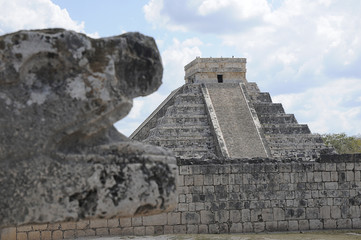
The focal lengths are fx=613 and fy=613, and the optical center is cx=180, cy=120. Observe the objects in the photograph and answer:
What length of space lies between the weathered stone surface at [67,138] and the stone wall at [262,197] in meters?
10.7

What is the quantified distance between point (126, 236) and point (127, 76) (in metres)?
10.6

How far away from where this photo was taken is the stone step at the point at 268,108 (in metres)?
33.9

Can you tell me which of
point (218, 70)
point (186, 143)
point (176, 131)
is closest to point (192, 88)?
point (218, 70)

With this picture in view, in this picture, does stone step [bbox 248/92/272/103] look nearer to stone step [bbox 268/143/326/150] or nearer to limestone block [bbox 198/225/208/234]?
stone step [bbox 268/143/326/150]

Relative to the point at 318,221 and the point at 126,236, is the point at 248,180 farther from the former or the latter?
the point at 126,236

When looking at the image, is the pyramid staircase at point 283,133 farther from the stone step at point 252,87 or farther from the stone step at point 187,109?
the stone step at point 187,109

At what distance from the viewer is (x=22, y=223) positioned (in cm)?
262

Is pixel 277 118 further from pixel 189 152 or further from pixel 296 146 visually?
pixel 189 152

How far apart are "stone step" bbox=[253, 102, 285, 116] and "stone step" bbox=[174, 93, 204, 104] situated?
10.7 feet

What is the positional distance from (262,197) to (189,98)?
19479 millimetres

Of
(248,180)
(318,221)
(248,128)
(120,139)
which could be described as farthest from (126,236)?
(248,128)

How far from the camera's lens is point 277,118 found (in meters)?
33.1

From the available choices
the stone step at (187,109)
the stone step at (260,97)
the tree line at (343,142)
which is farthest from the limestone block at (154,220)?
the tree line at (343,142)

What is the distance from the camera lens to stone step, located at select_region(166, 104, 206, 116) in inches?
1228
